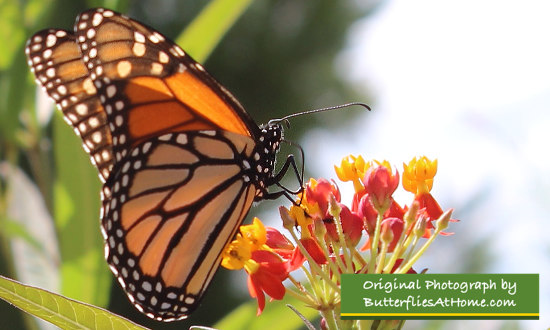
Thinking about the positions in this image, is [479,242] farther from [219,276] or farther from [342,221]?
[342,221]

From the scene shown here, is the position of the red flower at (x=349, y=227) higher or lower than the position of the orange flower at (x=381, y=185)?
lower

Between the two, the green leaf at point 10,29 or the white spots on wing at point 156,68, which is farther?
the green leaf at point 10,29

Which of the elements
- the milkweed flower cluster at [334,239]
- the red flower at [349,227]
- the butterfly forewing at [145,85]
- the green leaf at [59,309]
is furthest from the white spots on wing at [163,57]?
the green leaf at [59,309]

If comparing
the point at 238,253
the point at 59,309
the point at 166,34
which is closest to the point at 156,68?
the point at 238,253

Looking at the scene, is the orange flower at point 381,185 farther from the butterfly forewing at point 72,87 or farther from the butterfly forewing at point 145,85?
the butterfly forewing at point 72,87

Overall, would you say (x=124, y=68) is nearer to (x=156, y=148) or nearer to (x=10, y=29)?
(x=156, y=148)

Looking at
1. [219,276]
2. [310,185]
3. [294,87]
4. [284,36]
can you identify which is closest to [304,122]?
[294,87]

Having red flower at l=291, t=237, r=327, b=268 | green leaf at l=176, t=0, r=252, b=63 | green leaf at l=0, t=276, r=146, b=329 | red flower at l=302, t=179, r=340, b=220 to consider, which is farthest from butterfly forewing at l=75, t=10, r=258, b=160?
green leaf at l=0, t=276, r=146, b=329
